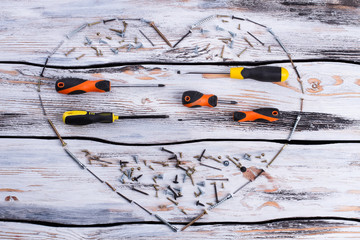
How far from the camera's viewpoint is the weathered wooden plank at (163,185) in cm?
129

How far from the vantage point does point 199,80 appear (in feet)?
4.31

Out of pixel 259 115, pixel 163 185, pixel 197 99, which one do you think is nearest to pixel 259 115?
pixel 259 115

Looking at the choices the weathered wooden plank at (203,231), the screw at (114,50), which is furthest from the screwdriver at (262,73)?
the weathered wooden plank at (203,231)

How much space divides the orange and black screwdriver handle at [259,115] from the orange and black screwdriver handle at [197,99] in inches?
4.9

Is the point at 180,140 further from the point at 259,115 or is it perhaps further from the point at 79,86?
the point at 79,86

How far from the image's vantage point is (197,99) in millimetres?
1250

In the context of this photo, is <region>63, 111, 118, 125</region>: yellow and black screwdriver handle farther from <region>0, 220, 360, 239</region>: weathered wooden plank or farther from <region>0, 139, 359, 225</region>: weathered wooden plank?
<region>0, 220, 360, 239</region>: weathered wooden plank

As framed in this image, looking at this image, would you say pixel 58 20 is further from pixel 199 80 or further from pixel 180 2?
pixel 199 80

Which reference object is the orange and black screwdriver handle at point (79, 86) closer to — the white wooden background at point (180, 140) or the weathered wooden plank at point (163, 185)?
the white wooden background at point (180, 140)

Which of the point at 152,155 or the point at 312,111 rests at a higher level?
the point at 312,111

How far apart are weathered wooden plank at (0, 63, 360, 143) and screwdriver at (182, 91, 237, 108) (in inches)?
2.0

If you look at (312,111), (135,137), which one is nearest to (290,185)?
(312,111)

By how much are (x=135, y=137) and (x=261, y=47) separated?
74cm

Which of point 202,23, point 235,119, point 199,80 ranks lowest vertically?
point 235,119
